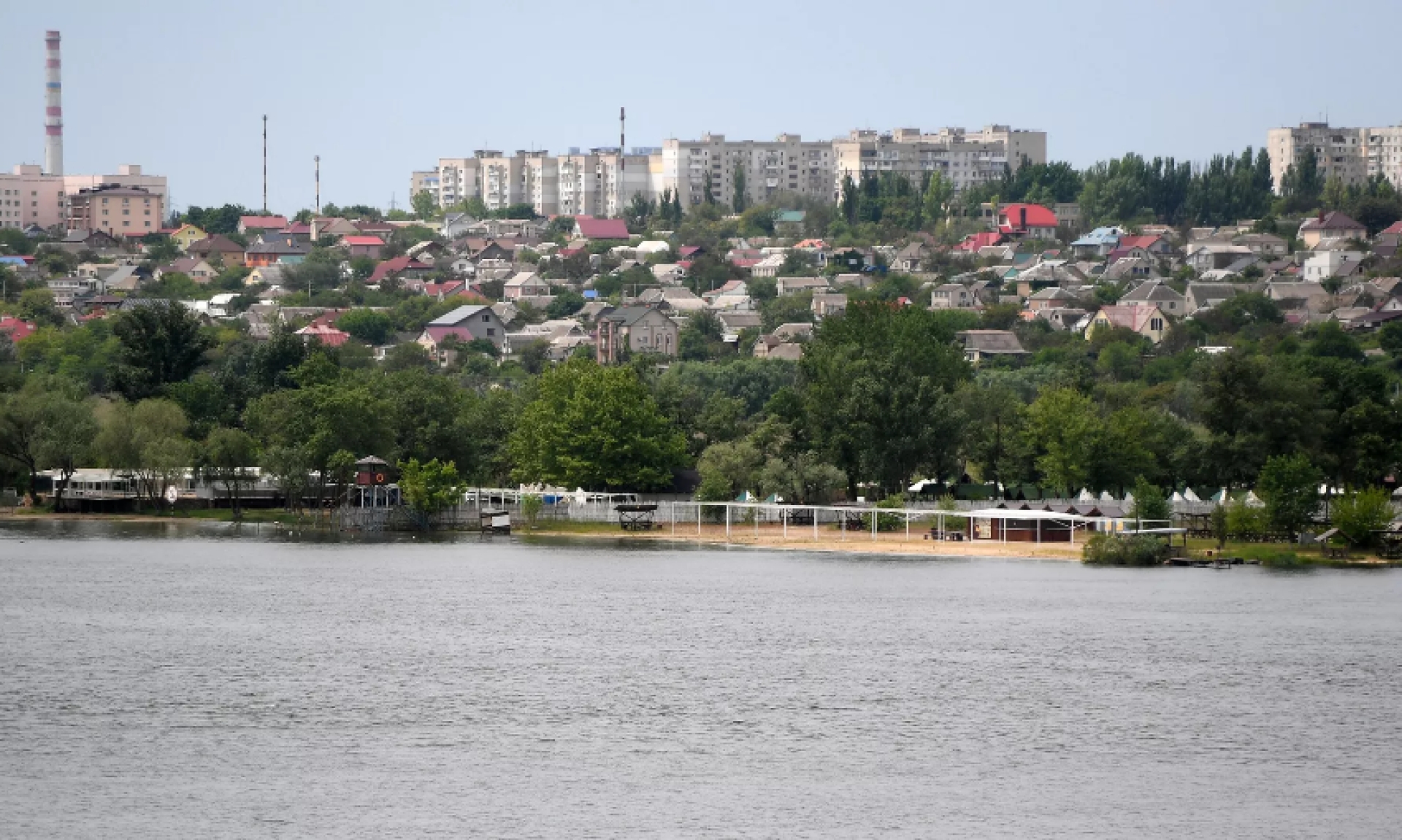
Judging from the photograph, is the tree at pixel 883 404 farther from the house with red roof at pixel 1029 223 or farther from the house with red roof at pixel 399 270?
the house with red roof at pixel 1029 223

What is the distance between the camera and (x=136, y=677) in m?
37.3

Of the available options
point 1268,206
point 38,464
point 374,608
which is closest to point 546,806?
point 374,608

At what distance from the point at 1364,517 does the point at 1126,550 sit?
7254mm

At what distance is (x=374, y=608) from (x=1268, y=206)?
149 m

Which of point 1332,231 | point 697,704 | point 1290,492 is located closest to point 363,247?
point 1332,231

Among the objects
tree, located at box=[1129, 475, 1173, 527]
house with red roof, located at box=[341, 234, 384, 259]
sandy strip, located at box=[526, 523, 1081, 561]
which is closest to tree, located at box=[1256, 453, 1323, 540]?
tree, located at box=[1129, 475, 1173, 527]

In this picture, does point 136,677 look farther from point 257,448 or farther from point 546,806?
point 257,448

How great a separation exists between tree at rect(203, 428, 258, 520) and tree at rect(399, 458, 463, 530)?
635 cm

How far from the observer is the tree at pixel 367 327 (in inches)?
5482

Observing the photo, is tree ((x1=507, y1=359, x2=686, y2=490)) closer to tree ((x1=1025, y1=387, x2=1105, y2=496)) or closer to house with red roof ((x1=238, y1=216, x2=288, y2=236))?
tree ((x1=1025, y1=387, x2=1105, y2=496))

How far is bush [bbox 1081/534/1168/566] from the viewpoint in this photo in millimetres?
58219

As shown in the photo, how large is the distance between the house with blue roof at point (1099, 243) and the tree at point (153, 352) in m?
106

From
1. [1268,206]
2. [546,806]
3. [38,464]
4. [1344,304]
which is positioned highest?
[1268,206]

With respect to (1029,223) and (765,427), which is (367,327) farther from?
(1029,223)
